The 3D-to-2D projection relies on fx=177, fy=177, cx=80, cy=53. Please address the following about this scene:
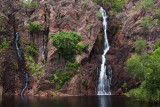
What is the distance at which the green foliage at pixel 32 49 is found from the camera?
4734 centimetres

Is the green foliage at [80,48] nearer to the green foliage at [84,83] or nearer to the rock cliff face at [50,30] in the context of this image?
the rock cliff face at [50,30]

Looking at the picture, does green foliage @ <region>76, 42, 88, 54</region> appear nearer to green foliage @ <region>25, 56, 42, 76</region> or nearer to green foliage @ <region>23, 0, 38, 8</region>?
green foliage @ <region>25, 56, 42, 76</region>

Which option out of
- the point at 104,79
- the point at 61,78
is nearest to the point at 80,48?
the point at 61,78

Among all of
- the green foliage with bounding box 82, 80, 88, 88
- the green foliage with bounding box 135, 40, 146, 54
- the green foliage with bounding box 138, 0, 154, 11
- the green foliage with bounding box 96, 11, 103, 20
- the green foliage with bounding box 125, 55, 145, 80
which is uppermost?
the green foliage with bounding box 138, 0, 154, 11

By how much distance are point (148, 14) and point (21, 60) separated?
119ft

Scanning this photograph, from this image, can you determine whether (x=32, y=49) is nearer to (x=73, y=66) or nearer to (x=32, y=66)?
(x=32, y=66)

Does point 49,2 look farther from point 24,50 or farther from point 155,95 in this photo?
point 155,95

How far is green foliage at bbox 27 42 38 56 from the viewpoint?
4734 centimetres

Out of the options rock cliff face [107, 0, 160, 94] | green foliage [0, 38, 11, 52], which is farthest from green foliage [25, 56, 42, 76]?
rock cliff face [107, 0, 160, 94]

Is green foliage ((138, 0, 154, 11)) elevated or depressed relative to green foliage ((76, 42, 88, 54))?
elevated

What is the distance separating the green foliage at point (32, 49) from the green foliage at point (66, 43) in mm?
7961

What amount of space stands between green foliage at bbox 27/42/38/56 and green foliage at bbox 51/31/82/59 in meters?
7.96

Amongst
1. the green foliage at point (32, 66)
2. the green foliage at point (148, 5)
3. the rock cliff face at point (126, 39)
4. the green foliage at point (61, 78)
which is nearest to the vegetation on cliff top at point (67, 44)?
the green foliage at point (61, 78)

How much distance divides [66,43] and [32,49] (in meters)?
11.4
